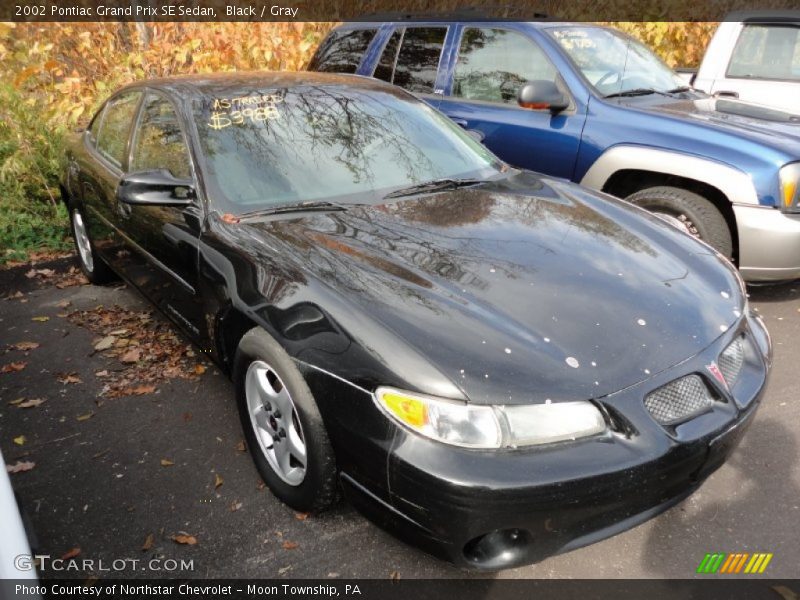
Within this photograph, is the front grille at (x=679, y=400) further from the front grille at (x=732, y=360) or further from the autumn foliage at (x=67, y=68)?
the autumn foliage at (x=67, y=68)

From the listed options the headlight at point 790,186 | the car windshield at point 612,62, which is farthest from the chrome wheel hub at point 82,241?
the headlight at point 790,186

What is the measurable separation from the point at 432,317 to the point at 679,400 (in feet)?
2.76

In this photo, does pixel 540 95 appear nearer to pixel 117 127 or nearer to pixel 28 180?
pixel 117 127

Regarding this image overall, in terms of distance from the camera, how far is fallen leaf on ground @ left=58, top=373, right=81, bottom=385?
354cm

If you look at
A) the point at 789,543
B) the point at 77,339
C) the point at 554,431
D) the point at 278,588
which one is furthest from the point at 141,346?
the point at 789,543

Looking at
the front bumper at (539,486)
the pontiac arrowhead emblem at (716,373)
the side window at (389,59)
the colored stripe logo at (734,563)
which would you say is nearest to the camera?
the front bumper at (539,486)

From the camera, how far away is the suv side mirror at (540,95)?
14.2 feet

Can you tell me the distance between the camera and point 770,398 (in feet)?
10.3

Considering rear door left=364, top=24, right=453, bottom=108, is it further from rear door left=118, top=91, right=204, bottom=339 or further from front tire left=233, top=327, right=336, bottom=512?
front tire left=233, top=327, right=336, bottom=512

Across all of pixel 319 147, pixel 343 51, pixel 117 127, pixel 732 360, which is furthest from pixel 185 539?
pixel 343 51

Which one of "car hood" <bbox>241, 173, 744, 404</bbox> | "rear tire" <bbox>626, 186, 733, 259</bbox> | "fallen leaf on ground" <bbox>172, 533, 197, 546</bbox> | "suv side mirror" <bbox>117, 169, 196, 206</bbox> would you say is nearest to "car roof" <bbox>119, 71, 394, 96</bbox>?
"suv side mirror" <bbox>117, 169, 196, 206</bbox>

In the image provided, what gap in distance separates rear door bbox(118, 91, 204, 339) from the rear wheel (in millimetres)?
976

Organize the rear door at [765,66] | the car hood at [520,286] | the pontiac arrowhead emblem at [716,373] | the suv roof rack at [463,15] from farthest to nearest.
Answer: the rear door at [765,66] → the suv roof rack at [463,15] → the pontiac arrowhead emblem at [716,373] → the car hood at [520,286]

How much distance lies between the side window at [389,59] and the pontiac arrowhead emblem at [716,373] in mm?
4077
